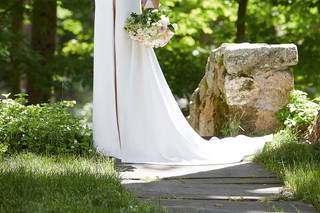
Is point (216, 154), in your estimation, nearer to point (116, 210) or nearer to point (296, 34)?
point (116, 210)

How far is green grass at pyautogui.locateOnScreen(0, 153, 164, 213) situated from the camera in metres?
4.55

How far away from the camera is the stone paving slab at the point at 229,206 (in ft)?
16.0

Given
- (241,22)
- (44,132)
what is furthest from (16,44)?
(44,132)

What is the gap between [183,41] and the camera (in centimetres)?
1677

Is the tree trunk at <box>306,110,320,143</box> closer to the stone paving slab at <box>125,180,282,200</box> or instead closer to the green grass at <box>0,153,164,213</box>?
the stone paving slab at <box>125,180,282,200</box>

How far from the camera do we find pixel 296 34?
15.8m

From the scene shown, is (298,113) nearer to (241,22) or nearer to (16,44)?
(241,22)

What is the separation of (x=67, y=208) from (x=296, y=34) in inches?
479

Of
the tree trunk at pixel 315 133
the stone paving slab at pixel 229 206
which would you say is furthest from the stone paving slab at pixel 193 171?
the stone paving slab at pixel 229 206

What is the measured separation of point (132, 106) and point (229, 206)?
9.01ft

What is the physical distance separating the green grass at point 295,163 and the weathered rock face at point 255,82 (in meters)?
1.17

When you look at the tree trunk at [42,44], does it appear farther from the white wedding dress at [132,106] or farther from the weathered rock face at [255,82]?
the white wedding dress at [132,106]

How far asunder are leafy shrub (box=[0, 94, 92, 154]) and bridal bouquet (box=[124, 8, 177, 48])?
1.17 m

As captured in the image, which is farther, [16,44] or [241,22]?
[16,44]
